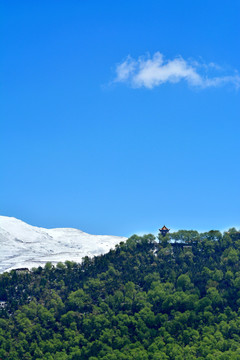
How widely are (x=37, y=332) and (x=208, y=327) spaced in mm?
44857

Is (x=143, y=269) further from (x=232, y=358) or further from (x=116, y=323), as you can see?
(x=232, y=358)

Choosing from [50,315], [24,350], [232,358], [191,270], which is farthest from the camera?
[191,270]

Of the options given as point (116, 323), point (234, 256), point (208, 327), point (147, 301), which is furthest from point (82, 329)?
point (234, 256)

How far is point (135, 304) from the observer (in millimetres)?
157500

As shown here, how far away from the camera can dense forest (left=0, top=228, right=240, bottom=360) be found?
138 m

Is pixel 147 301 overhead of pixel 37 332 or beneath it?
overhead

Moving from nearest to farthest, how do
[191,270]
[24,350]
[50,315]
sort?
[24,350] < [50,315] < [191,270]

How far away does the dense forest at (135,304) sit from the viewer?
138 meters

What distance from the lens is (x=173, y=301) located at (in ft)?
513

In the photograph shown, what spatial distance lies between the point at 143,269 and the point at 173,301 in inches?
831

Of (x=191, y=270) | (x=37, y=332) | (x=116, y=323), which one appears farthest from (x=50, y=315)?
(x=191, y=270)

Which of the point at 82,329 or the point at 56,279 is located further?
the point at 56,279

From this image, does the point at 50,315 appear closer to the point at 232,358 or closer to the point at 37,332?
the point at 37,332

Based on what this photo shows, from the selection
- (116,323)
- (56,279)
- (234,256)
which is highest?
(234,256)
